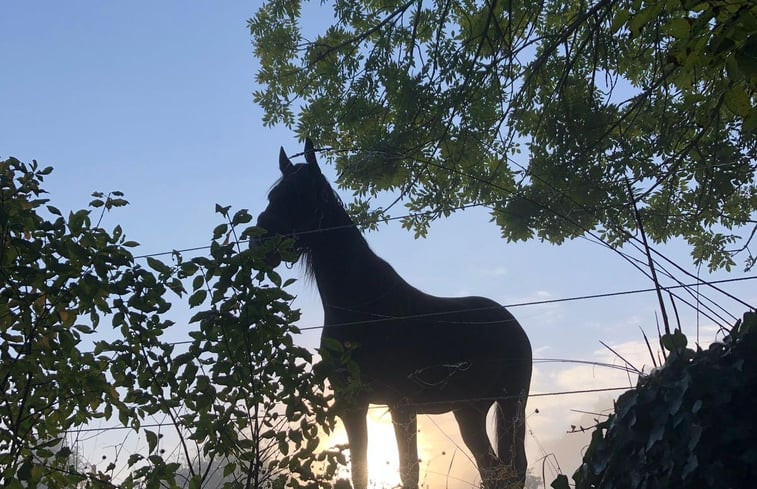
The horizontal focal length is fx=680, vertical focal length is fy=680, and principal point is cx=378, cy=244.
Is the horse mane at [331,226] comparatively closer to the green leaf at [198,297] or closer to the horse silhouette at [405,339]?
the horse silhouette at [405,339]

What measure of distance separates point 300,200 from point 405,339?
1240 mm

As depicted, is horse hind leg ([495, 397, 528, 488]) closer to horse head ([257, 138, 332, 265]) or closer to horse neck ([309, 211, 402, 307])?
horse neck ([309, 211, 402, 307])

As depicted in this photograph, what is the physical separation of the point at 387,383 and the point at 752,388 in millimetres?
2628

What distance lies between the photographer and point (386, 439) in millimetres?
4848

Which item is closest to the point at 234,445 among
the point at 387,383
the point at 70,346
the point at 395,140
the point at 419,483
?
the point at 70,346

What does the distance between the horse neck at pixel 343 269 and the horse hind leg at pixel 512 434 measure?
1.22m

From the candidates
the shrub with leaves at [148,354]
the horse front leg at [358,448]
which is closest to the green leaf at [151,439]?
the shrub with leaves at [148,354]

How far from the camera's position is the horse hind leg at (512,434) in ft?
15.9

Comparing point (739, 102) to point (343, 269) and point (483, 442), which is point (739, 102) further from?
point (483, 442)

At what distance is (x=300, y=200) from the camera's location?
4.88 metres

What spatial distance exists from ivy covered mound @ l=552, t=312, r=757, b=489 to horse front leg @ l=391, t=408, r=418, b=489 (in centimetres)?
204

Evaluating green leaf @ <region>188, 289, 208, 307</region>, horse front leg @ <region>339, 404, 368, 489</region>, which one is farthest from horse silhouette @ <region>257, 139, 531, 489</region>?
green leaf @ <region>188, 289, 208, 307</region>

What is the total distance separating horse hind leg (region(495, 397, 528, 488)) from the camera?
15.9 feet

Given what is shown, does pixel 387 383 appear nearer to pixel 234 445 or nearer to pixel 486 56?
pixel 234 445
